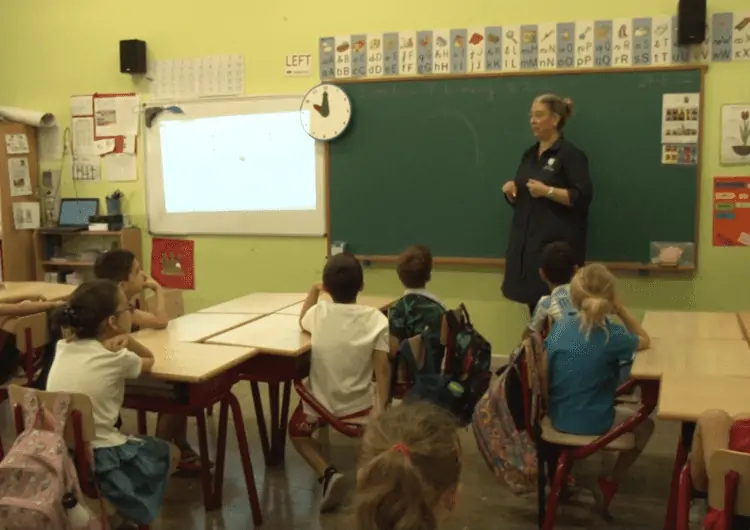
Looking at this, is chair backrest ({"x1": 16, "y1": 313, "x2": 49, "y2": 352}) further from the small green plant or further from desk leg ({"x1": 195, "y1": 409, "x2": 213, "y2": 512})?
A: the small green plant

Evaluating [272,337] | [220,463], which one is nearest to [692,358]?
[272,337]

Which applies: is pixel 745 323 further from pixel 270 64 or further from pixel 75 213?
pixel 75 213

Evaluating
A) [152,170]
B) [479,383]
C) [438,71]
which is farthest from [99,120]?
[479,383]

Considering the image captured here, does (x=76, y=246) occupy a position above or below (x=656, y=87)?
below

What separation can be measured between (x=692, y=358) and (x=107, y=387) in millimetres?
1903

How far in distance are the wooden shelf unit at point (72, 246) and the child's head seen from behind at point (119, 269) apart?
8.12ft

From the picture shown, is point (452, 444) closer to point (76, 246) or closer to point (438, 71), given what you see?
point (438, 71)

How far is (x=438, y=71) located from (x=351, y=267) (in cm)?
230

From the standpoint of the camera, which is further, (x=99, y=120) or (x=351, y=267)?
(x=99, y=120)

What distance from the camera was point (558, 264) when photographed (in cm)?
315

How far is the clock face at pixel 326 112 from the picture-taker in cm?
Result: 497

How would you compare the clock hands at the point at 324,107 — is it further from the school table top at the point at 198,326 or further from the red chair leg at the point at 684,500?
the red chair leg at the point at 684,500

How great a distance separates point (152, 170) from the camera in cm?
559

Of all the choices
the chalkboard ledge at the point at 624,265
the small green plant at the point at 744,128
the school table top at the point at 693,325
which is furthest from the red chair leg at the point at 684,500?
the small green plant at the point at 744,128
